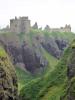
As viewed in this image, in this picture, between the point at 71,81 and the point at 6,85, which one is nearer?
the point at 71,81

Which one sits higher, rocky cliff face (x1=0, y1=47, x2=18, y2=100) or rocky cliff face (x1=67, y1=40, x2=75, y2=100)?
rocky cliff face (x1=67, y1=40, x2=75, y2=100)

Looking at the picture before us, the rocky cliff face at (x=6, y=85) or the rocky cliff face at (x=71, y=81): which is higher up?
the rocky cliff face at (x=71, y=81)

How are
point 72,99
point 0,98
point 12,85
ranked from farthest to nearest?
point 12,85 → point 0,98 → point 72,99

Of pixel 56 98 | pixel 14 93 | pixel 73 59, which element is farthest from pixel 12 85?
pixel 73 59

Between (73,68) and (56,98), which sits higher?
(73,68)

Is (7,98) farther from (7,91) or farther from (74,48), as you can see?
(74,48)

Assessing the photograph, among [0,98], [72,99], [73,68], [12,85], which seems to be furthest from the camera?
[12,85]

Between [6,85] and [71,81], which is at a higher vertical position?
[71,81]

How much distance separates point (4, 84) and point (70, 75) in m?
35.1

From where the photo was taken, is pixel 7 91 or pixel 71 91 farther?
pixel 7 91

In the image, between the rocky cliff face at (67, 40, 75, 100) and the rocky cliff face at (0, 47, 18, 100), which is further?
the rocky cliff face at (0, 47, 18, 100)

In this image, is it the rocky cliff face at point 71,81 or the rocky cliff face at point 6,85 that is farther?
the rocky cliff face at point 6,85

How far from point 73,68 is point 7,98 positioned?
3715 centimetres

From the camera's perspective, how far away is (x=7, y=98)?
613ft
